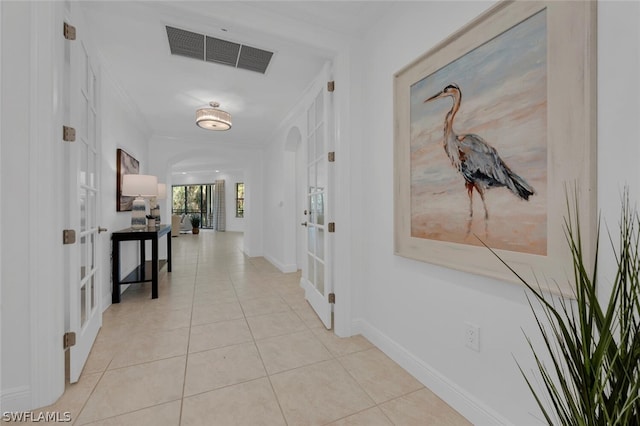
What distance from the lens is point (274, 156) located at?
5.04 meters

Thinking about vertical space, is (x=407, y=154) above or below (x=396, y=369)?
above

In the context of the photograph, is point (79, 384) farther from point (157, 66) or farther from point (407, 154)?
point (157, 66)

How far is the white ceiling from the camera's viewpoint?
1843 mm

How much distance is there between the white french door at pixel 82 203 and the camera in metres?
1.60

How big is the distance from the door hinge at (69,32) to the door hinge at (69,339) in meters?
1.73

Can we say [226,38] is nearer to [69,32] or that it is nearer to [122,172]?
[69,32]

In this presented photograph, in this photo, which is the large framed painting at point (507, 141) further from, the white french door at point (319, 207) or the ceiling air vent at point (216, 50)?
the ceiling air vent at point (216, 50)

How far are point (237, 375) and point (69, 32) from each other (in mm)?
2294

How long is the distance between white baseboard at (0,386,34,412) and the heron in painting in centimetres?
246

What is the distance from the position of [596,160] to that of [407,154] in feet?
3.02

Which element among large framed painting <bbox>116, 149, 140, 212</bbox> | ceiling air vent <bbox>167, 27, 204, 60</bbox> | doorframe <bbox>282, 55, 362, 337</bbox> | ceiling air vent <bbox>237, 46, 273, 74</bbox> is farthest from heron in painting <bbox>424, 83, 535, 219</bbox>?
large framed painting <bbox>116, 149, 140, 212</bbox>

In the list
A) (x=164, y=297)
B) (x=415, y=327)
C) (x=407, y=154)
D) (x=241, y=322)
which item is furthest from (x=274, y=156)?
(x=415, y=327)

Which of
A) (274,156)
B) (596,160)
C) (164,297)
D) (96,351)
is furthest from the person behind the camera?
(274,156)

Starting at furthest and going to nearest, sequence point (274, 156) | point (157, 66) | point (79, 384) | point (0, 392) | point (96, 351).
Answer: point (274, 156) → point (157, 66) → point (96, 351) → point (79, 384) → point (0, 392)
